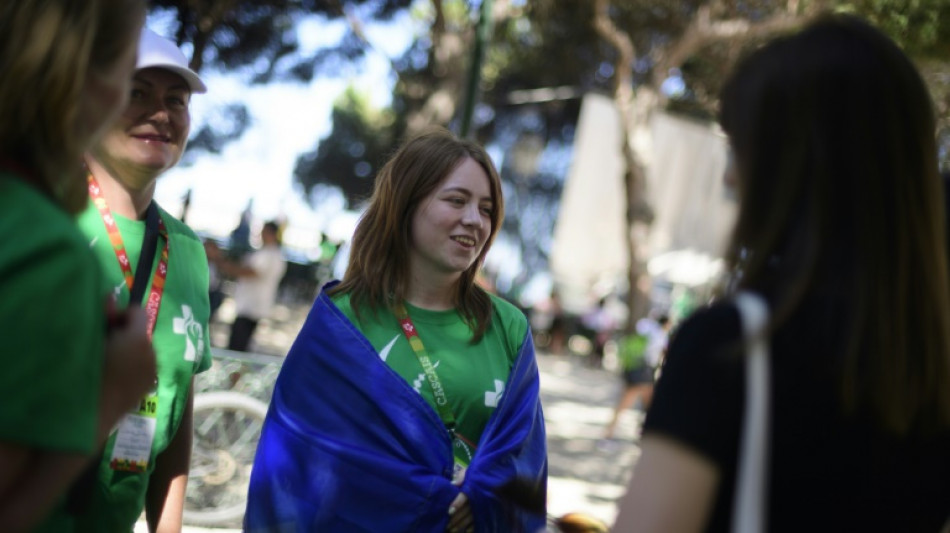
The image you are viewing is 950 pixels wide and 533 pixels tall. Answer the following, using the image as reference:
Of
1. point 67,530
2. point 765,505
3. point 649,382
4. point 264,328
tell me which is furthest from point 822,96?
point 264,328

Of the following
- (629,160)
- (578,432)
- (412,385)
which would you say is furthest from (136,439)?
(629,160)

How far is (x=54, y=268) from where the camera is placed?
1228 mm

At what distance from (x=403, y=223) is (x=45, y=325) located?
7.39 ft

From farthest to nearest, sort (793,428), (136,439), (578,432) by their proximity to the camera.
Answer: (578,432)
(136,439)
(793,428)

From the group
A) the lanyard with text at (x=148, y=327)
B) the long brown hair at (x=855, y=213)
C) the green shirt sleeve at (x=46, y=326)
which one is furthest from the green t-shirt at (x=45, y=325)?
the lanyard with text at (x=148, y=327)

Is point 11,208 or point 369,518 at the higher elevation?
point 11,208

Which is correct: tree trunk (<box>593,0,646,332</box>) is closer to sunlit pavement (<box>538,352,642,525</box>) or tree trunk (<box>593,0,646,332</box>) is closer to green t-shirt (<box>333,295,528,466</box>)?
sunlit pavement (<box>538,352,642,525</box>)

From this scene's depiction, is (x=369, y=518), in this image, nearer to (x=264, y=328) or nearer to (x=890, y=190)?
(x=890, y=190)

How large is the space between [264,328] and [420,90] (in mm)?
5058

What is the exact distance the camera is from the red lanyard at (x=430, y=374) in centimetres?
301

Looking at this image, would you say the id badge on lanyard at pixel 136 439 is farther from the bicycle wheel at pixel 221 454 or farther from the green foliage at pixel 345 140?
the green foliage at pixel 345 140

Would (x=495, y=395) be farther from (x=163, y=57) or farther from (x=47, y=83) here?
(x=47, y=83)

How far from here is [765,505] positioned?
139 centimetres

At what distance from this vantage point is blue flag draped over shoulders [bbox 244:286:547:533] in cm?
→ 281
